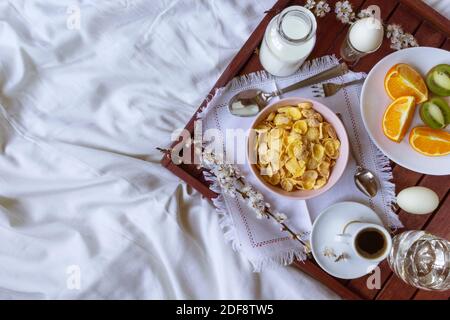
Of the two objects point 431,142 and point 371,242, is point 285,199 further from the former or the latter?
point 431,142

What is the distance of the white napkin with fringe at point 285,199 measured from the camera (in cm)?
93

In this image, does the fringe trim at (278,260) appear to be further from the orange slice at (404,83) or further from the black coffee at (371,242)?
the orange slice at (404,83)

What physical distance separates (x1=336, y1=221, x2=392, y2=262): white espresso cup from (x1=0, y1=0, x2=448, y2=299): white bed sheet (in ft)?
0.39

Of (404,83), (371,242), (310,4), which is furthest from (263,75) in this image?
(371,242)

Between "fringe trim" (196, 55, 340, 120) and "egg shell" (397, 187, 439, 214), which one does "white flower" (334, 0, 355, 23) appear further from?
"egg shell" (397, 187, 439, 214)

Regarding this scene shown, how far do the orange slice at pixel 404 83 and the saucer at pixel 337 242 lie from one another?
0.23 meters

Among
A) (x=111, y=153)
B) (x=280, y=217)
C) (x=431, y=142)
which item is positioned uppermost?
(x=431, y=142)

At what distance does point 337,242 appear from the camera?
92cm

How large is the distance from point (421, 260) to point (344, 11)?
1.60 feet

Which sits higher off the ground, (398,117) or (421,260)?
(398,117)

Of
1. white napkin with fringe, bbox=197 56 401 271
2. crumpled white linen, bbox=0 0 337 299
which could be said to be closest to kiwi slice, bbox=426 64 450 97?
white napkin with fringe, bbox=197 56 401 271

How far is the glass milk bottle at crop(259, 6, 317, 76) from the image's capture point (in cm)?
87

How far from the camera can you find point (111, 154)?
0.96 meters

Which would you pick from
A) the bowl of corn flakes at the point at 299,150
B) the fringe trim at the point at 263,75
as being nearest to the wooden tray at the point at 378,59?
the fringe trim at the point at 263,75
